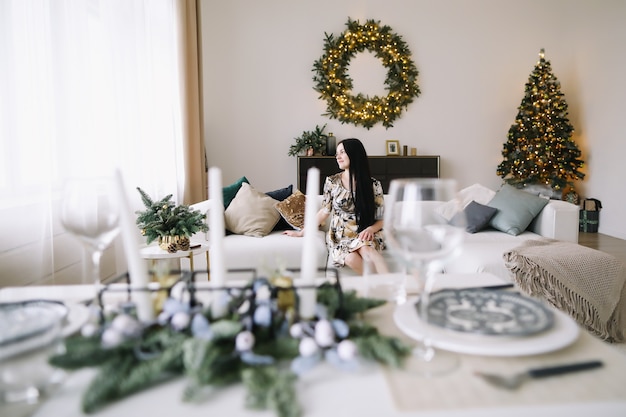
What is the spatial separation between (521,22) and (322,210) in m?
4.81

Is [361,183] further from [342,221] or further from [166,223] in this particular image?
[166,223]

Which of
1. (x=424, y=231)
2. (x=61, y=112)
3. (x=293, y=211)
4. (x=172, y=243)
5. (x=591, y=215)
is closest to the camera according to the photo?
(x=424, y=231)

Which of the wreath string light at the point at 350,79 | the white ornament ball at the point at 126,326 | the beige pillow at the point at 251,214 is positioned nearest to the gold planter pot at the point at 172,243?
the beige pillow at the point at 251,214

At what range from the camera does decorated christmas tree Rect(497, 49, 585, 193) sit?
567 cm

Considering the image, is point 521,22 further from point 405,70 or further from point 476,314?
point 476,314

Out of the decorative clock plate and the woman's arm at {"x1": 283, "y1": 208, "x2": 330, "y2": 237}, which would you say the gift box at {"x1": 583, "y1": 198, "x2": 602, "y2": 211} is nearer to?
the woman's arm at {"x1": 283, "y1": 208, "x2": 330, "y2": 237}

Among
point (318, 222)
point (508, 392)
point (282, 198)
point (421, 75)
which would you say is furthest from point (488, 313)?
point (421, 75)

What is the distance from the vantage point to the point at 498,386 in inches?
24.1

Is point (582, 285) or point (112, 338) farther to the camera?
point (582, 285)

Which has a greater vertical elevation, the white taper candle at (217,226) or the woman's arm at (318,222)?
the white taper candle at (217,226)

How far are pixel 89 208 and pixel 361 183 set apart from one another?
225 centimetres

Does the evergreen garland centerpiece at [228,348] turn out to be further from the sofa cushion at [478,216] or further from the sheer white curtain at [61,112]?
the sofa cushion at [478,216]

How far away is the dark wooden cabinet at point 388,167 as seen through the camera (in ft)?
18.9

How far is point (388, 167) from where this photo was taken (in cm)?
584
